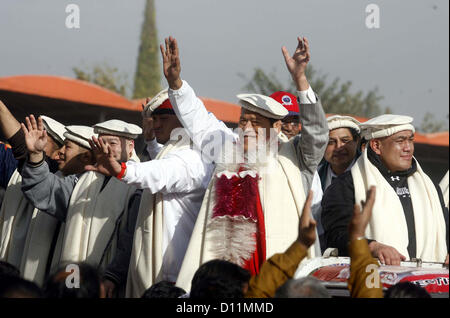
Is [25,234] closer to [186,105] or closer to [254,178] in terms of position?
[186,105]

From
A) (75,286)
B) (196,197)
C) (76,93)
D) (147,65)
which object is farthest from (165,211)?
(147,65)

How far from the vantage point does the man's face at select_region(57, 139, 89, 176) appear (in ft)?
16.4

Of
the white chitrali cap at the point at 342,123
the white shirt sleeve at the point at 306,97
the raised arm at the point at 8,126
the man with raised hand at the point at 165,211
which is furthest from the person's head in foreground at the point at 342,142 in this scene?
the raised arm at the point at 8,126

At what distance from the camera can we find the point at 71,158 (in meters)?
5.03

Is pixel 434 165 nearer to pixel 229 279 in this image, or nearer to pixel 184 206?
pixel 184 206

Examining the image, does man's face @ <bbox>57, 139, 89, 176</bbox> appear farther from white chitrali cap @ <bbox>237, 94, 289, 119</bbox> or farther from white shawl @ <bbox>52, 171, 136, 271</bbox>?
white chitrali cap @ <bbox>237, 94, 289, 119</bbox>

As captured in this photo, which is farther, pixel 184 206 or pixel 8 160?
pixel 8 160

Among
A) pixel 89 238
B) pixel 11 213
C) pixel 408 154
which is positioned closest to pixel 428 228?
pixel 408 154

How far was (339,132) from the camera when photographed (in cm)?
511

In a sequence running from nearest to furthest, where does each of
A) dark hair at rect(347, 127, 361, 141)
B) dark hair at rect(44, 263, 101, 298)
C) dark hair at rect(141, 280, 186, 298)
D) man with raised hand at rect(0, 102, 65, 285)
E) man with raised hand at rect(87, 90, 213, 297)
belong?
dark hair at rect(44, 263, 101, 298) < dark hair at rect(141, 280, 186, 298) < man with raised hand at rect(87, 90, 213, 297) < man with raised hand at rect(0, 102, 65, 285) < dark hair at rect(347, 127, 361, 141)

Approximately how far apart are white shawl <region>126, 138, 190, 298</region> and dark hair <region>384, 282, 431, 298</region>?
4.92 ft

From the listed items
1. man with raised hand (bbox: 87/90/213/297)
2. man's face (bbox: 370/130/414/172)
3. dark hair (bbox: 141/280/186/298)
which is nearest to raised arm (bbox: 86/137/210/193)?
man with raised hand (bbox: 87/90/213/297)

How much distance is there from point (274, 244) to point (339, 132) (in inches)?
60.8

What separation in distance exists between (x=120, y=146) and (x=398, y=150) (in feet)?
6.01
